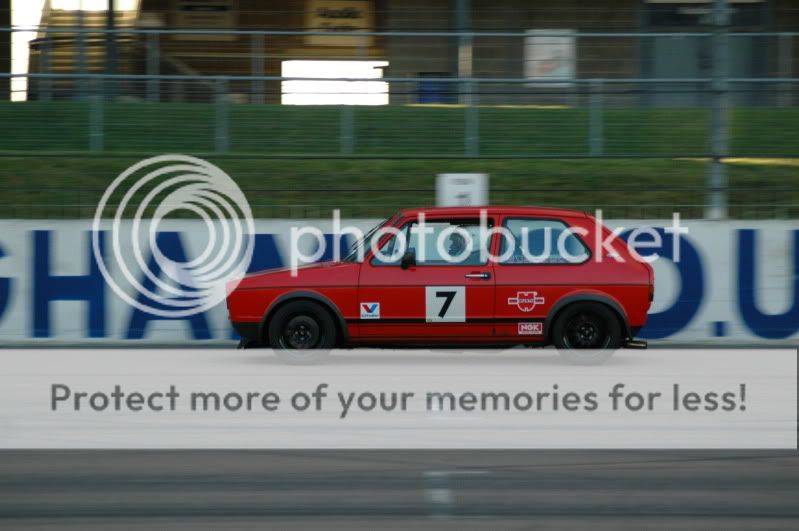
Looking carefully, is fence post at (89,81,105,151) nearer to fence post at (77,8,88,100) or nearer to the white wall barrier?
fence post at (77,8,88,100)

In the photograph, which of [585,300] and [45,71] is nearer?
[585,300]

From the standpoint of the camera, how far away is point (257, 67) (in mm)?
20453

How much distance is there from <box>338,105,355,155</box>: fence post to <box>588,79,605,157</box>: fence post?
349 centimetres

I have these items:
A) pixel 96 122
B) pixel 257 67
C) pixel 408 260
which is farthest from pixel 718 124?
pixel 96 122

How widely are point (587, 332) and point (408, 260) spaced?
1921 millimetres

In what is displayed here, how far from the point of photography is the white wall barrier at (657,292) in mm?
14531

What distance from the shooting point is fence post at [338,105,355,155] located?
735 inches

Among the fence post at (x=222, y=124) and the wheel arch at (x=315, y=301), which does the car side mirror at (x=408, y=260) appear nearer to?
the wheel arch at (x=315, y=301)

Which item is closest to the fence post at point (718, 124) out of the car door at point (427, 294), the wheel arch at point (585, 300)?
the wheel arch at point (585, 300)

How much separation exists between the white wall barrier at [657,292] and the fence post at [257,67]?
4.78 meters
